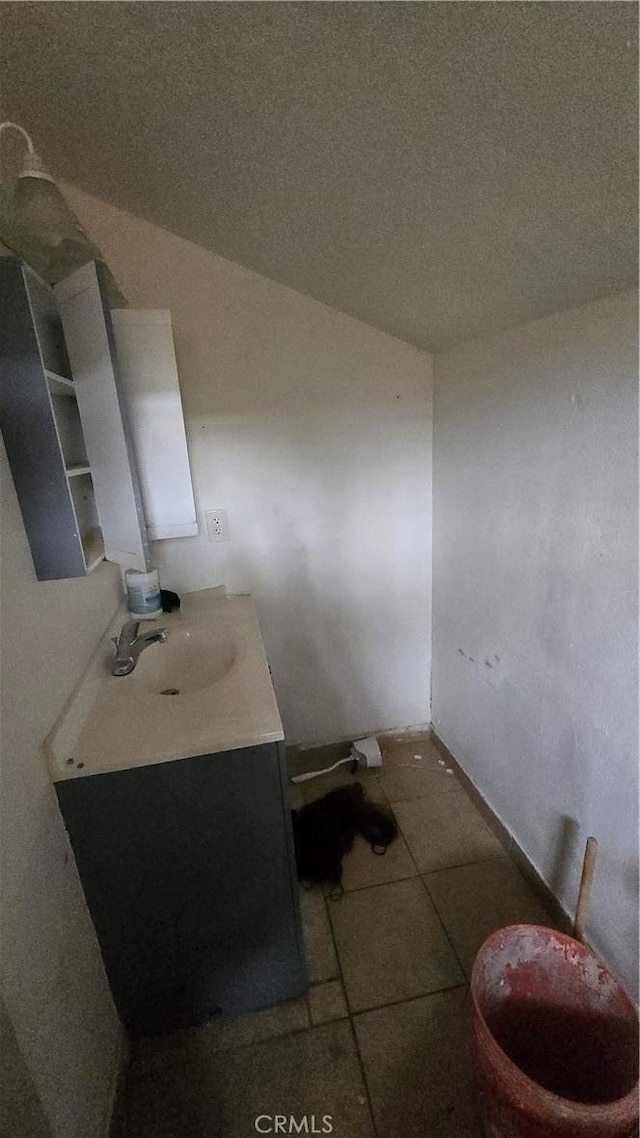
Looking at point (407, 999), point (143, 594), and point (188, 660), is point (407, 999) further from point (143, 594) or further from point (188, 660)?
point (143, 594)

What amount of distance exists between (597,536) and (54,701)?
1249mm

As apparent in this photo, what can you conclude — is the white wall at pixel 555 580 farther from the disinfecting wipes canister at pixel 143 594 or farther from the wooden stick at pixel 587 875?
the disinfecting wipes canister at pixel 143 594

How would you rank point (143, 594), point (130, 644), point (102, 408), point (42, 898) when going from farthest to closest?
point (143, 594), point (130, 644), point (102, 408), point (42, 898)

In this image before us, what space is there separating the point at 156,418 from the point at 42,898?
47.8 inches

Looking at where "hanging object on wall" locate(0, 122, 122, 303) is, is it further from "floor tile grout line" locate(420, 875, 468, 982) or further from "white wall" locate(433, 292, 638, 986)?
"floor tile grout line" locate(420, 875, 468, 982)

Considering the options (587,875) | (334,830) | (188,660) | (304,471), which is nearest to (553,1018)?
(587,875)

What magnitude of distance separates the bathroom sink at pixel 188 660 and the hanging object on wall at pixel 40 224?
1013mm

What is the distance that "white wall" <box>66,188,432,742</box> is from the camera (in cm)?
145

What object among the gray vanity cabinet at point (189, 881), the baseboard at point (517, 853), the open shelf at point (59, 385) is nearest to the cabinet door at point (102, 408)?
the open shelf at point (59, 385)

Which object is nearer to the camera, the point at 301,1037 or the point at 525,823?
the point at 301,1037

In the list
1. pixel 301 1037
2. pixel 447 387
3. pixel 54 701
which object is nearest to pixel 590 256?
pixel 447 387

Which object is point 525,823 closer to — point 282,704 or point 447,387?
point 282,704

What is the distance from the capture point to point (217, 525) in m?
1.65

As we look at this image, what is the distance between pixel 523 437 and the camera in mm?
1218
